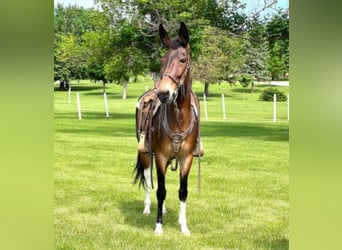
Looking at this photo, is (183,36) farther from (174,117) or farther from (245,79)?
(245,79)

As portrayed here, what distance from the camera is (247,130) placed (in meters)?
7.31

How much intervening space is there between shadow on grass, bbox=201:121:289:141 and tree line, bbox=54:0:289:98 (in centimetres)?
61

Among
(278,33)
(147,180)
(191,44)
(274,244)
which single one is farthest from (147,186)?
(278,33)

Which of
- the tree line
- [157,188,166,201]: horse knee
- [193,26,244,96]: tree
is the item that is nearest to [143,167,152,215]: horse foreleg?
[157,188,166,201]: horse knee

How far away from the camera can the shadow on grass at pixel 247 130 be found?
6285 millimetres

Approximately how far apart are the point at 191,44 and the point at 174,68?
3439 millimetres

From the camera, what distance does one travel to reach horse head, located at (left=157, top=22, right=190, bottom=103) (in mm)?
3016

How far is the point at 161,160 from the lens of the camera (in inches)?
144

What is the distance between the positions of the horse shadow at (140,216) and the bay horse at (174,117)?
0.27 metres

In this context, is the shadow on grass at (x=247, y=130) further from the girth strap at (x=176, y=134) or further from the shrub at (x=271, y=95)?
the girth strap at (x=176, y=134)

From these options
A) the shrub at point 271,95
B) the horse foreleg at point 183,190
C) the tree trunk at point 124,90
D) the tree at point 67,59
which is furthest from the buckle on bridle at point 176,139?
the tree at point 67,59
